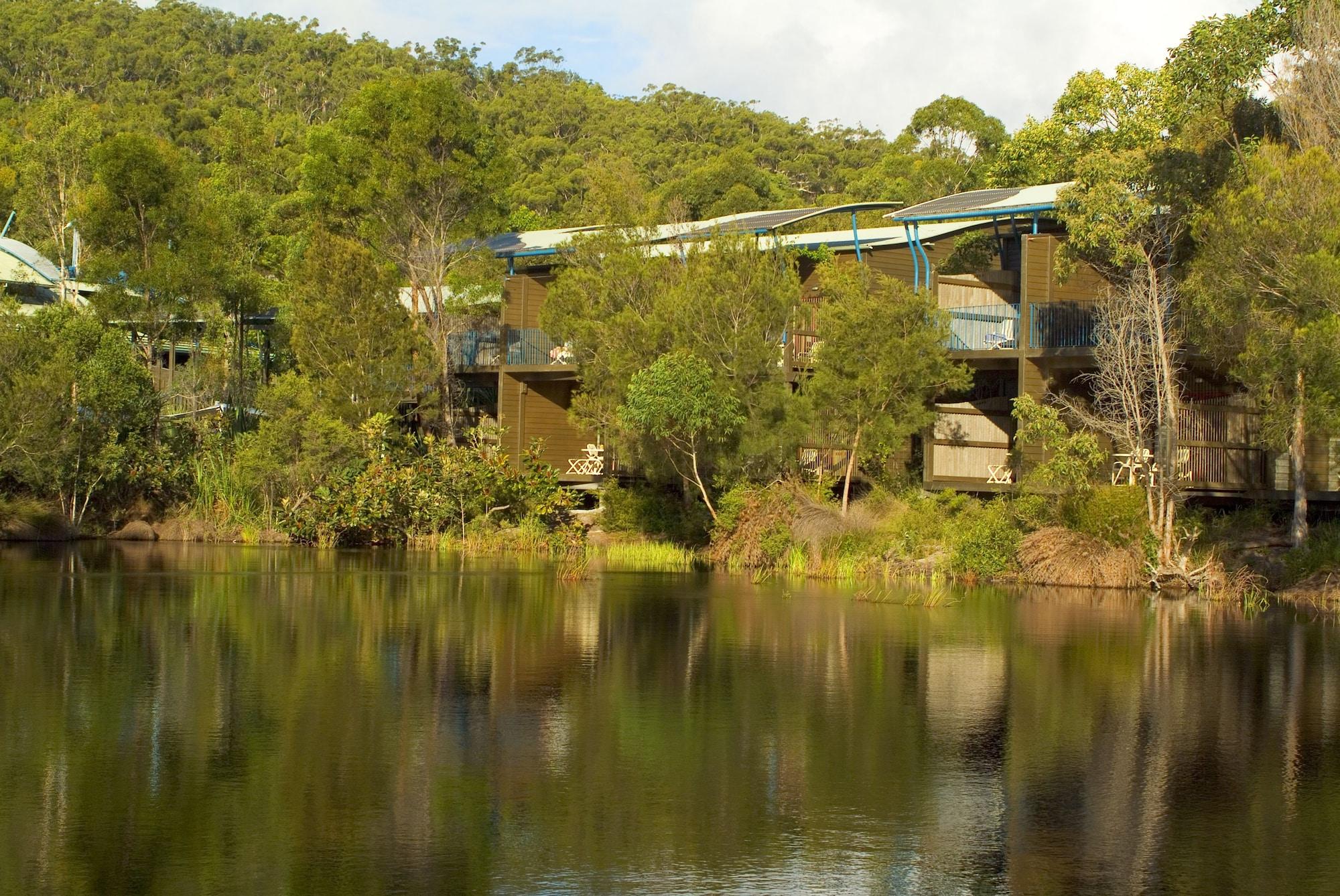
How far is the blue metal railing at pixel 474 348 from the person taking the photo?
41.7 metres

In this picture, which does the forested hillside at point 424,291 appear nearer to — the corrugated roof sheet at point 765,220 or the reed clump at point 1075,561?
the corrugated roof sheet at point 765,220

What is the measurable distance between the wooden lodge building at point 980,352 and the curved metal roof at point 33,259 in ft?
58.0

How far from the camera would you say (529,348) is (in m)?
40.7

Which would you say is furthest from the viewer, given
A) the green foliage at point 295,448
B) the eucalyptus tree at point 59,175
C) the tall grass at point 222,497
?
the eucalyptus tree at point 59,175

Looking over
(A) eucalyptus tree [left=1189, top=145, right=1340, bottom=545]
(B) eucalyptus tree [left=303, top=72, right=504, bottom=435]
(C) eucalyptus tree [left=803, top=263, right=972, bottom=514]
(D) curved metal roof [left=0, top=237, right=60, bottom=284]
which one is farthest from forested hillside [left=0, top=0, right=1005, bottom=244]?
(A) eucalyptus tree [left=1189, top=145, right=1340, bottom=545]

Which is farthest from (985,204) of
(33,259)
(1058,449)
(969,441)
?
(33,259)

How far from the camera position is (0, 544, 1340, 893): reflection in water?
30.9 ft

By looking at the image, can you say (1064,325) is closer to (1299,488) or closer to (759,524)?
(1299,488)

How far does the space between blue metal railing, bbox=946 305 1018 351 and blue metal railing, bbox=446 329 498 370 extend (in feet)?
44.8

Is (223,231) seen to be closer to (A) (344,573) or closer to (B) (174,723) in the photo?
(A) (344,573)

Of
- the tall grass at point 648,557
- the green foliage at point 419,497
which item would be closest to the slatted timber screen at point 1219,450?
the tall grass at point 648,557

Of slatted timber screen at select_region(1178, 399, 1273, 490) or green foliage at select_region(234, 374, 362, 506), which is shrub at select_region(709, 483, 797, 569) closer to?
slatted timber screen at select_region(1178, 399, 1273, 490)

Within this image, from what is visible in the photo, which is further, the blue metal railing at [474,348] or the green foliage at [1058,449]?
the blue metal railing at [474,348]

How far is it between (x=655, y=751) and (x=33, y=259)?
45.0 m
